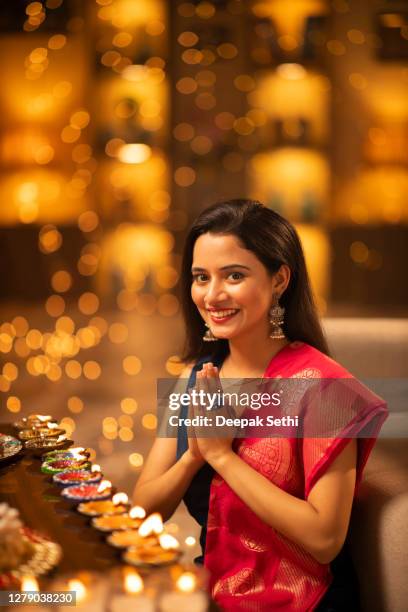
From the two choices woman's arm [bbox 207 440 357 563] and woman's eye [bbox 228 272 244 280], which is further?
woman's eye [bbox 228 272 244 280]

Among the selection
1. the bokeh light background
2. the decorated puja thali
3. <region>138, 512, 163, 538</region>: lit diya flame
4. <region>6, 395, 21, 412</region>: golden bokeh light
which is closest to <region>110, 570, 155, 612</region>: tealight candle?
<region>138, 512, 163, 538</region>: lit diya flame

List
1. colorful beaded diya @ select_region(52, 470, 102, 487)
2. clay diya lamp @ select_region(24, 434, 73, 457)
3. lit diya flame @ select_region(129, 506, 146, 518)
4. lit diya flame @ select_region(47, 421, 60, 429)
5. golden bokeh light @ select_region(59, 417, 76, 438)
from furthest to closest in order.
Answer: golden bokeh light @ select_region(59, 417, 76, 438) → lit diya flame @ select_region(47, 421, 60, 429) → clay diya lamp @ select_region(24, 434, 73, 457) → colorful beaded diya @ select_region(52, 470, 102, 487) → lit diya flame @ select_region(129, 506, 146, 518)

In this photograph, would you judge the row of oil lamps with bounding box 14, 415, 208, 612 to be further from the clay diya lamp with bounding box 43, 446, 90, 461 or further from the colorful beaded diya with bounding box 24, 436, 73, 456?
the colorful beaded diya with bounding box 24, 436, 73, 456

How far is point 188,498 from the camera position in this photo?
4.94ft

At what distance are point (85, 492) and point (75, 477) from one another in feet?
0.25

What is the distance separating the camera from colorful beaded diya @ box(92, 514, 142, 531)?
1.05m

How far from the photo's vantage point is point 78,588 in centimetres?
89

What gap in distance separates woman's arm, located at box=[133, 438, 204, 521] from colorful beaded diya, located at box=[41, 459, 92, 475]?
0.17m

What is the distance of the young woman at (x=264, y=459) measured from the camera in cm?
125

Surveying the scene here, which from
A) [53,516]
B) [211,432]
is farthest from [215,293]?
[53,516]

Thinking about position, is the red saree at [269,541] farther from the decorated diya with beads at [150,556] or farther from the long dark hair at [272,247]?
the decorated diya with beads at [150,556]

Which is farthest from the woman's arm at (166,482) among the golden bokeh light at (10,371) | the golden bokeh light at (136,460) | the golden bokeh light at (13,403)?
the golden bokeh light at (10,371)

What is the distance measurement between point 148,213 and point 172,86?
78 centimetres

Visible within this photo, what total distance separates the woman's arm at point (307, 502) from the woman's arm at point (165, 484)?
130mm
